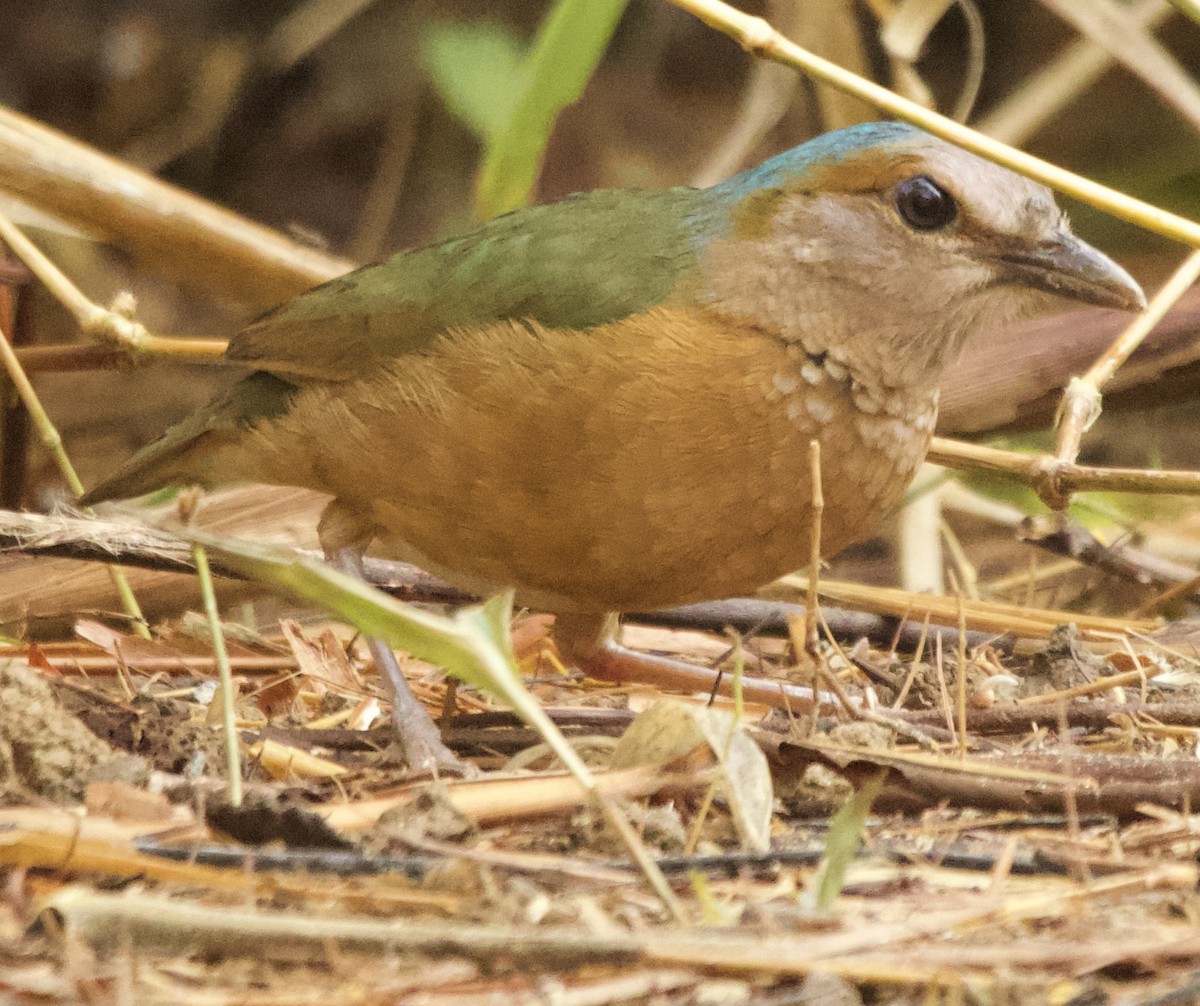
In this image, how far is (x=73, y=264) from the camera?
633 centimetres

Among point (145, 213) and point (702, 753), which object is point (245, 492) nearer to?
point (145, 213)

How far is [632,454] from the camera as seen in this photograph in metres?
2.97

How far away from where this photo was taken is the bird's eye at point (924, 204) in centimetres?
322

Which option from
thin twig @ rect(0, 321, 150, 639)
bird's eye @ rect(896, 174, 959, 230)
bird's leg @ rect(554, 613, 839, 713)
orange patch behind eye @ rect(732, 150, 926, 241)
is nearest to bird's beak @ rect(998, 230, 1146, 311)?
bird's eye @ rect(896, 174, 959, 230)

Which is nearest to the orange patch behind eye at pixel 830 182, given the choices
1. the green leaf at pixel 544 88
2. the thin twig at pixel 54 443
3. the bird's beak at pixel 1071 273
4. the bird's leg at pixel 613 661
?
the bird's beak at pixel 1071 273

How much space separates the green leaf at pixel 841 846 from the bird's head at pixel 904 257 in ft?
4.44

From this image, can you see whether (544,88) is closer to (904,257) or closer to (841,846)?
(904,257)

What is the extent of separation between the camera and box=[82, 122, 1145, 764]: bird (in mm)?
3014

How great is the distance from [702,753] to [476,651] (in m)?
0.75

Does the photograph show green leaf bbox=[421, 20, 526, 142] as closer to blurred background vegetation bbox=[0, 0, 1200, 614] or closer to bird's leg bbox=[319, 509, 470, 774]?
blurred background vegetation bbox=[0, 0, 1200, 614]

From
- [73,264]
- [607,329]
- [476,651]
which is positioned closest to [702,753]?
[476,651]

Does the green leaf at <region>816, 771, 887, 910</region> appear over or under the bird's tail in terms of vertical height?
under

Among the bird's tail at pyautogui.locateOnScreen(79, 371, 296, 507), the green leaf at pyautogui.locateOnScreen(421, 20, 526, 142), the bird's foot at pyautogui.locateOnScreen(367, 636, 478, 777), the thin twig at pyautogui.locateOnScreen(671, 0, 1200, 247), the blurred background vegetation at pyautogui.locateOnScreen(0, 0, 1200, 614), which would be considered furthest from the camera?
the blurred background vegetation at pyautogui.locateOnScreen(0, 0, 1200, 614)

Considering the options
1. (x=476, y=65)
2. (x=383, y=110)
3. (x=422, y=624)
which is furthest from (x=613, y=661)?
(x=383, y=110)
